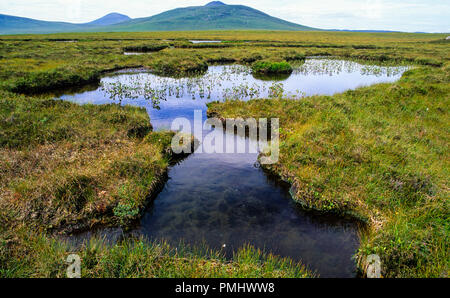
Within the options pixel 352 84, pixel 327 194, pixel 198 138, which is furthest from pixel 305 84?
pixel 327 194

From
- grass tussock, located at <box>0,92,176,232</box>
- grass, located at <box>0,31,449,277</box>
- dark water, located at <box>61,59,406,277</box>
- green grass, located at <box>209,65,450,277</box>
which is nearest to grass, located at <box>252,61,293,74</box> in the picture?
green grass, located at <box>209,65,450,277</box>

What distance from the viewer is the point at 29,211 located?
810 cm

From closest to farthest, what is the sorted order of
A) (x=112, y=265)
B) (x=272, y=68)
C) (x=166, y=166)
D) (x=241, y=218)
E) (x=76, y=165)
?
(x=112, y=265)
(x=241, y=218)
(x=76, y=165)
(x=166, y=166)
(x=272, y=68)

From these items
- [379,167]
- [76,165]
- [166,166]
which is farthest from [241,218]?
[76,165]

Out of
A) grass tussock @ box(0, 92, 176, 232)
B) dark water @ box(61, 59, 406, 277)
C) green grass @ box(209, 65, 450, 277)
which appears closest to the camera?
green grass @ box(209, 65, 450, 277)

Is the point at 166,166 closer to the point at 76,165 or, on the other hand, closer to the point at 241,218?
the point at 76,165

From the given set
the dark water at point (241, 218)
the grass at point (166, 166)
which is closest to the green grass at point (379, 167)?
the grass at point (166, 166)

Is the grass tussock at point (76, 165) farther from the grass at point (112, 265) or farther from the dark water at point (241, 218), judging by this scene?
the grass at point (112, 265)

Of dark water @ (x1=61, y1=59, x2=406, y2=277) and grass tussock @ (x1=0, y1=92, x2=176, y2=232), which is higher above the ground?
grass tussock @ (x1=0, y1=92, x2=176, y2=232)

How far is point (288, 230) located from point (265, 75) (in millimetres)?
31807

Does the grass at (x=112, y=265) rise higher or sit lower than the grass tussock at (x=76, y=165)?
lower

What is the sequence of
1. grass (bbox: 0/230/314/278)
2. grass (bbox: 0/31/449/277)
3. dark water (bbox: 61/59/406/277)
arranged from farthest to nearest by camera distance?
dark water (bbox: 61/59/406/277) < grass (bbox: 0/31/449/277) < grass (bbox: 0/230/314/278)

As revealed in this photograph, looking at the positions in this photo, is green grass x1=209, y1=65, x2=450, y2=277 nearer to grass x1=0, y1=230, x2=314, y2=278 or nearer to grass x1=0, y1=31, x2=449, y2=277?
grass x1=0, y1=31, x2=449, y2=277

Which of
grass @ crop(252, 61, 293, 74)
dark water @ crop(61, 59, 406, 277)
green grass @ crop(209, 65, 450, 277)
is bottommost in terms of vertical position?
dark water @ crop(61, 59, 406, 277)
